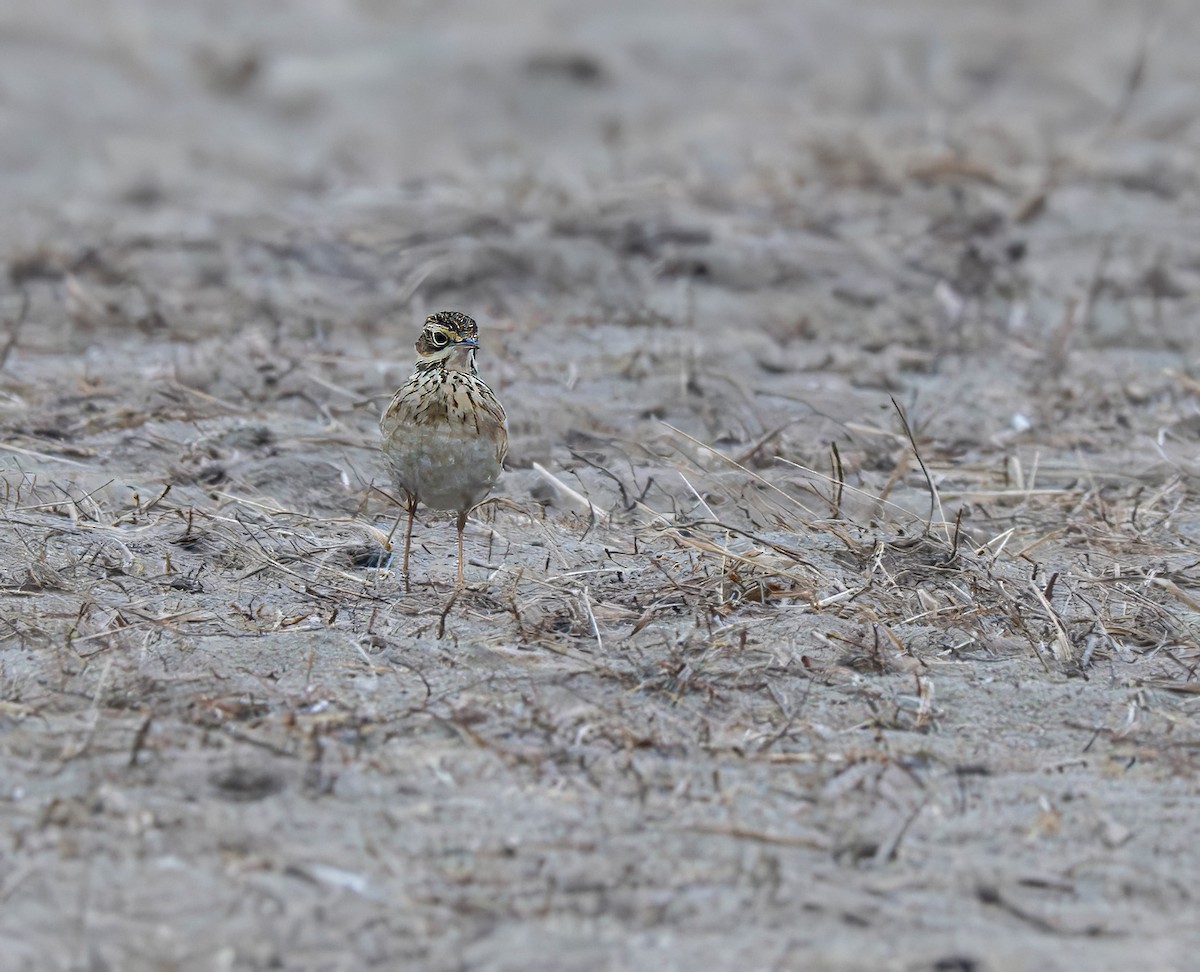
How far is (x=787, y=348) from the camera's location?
8.25m

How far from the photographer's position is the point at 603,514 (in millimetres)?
5512

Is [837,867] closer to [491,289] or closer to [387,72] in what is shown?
[491,289]

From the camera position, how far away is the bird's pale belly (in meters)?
4.84

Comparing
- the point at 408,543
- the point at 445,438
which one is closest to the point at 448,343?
the point at 445,438

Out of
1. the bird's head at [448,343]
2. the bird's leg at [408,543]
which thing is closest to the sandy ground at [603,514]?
the bird's leg at [408,543]

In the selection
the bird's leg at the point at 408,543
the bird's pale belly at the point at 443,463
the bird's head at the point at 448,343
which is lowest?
the bird's leg at the point at 408,543

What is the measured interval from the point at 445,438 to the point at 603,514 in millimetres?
883

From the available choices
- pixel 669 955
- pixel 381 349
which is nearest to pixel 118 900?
pixel 669 955

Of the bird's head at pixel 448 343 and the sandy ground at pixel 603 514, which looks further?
the bird's head at pixel 448 343

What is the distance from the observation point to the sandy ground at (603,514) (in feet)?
10.7

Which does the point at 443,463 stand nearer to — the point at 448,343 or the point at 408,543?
the point at 408,543

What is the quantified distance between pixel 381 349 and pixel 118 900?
517 cm

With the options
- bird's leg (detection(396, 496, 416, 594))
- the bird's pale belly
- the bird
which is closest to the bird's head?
the bird

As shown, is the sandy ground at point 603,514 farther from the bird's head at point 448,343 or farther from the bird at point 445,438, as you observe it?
the bird's head at point 448,343
